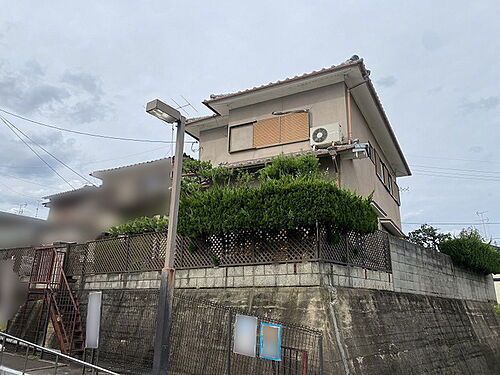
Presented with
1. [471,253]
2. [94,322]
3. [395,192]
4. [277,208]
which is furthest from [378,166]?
[94,322]

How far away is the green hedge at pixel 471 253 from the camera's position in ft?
53.1

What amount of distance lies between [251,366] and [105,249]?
751cm

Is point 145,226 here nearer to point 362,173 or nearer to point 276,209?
point 276,209

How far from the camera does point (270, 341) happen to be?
634 cm

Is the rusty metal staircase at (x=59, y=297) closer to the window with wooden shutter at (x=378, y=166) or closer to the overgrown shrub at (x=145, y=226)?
the overgrown shrub at (x=145, y=226)

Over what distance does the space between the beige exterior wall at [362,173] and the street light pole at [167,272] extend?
7770mm

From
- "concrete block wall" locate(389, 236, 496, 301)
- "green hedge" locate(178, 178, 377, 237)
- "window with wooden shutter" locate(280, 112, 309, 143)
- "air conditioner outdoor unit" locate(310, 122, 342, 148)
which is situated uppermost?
"window with wooden shutter" locate(280, 112, 309, 143)

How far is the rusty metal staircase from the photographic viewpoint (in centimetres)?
1022

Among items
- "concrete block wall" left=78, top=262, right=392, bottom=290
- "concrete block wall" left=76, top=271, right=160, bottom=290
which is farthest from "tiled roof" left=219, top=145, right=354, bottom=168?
"concrete block wall" left=76, top=271, right=160, bottom=290

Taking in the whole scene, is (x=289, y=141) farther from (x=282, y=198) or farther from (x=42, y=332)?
(x=42, y=332)

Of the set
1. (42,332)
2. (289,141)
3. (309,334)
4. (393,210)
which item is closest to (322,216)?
(309,334)

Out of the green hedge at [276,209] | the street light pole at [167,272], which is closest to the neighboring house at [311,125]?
the green hedge at [276,209]

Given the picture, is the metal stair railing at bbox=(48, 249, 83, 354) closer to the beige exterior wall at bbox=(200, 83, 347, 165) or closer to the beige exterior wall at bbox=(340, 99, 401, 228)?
the beige exterior wall at bbox=(200, 83, 347, 165)

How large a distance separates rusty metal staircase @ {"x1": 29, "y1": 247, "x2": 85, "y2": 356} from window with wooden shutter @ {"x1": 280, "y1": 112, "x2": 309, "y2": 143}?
368 inches
